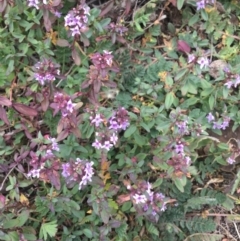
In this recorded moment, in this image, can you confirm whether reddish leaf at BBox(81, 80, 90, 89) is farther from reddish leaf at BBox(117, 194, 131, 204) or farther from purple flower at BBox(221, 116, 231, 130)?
purple flower at BBox(221, 116, 231, 130)

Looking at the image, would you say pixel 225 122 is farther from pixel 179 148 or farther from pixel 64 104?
pixel 64 104

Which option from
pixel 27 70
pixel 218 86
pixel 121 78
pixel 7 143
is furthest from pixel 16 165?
pixel 218 86

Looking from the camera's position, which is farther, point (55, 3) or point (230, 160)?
point (230, 160)

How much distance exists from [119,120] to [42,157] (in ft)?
1.14

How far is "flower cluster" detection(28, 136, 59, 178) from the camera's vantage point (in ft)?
6.42

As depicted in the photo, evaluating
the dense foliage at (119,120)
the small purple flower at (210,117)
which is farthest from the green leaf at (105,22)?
the small purple flower at (210,117)

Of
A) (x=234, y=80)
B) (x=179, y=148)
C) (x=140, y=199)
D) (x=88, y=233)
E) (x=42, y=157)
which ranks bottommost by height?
(x=88, y=233)

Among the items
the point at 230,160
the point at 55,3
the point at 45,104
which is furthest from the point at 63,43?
the point at 230,160

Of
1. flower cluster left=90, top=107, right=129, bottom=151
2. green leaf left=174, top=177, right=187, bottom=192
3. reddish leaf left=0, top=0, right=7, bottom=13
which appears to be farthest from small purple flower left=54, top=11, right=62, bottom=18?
green leaf left=174, top=177, right=187, bottom=192

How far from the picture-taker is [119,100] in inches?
92.7

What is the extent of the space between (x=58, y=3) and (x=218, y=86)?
84 centimetres

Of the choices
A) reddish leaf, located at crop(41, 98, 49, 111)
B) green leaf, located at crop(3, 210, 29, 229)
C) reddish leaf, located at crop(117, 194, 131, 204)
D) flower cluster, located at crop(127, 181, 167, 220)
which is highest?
reddish leaf, located at crop(41, 98, 49, 111)

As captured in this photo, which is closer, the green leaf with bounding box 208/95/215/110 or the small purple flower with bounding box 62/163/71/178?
the small purple flower with bounding box 62/163/71/178

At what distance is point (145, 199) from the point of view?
203cm
